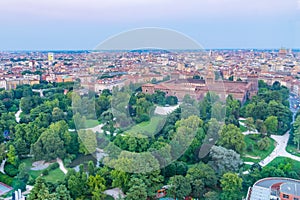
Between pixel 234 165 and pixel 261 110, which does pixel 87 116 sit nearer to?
pixel 234 165

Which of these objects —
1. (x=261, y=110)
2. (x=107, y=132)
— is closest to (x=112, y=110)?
(x=107, y=132)

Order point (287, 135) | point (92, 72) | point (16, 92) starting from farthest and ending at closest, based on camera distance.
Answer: point (16, 92) → point (287, 135) → point (92, 72)

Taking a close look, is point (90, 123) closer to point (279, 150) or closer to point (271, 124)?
point (279, 150)

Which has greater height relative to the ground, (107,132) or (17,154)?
(107,132)

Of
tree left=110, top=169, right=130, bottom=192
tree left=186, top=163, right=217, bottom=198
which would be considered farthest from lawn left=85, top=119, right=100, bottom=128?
tree left=186, top=163, right=217, bottom=198

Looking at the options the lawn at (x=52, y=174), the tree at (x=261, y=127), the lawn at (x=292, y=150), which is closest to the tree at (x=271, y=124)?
the tree at (x=261, y=127)

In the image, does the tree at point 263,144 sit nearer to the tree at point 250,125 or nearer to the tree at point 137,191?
the tree at point 250,125

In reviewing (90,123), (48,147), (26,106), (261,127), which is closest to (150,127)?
(90,123)
